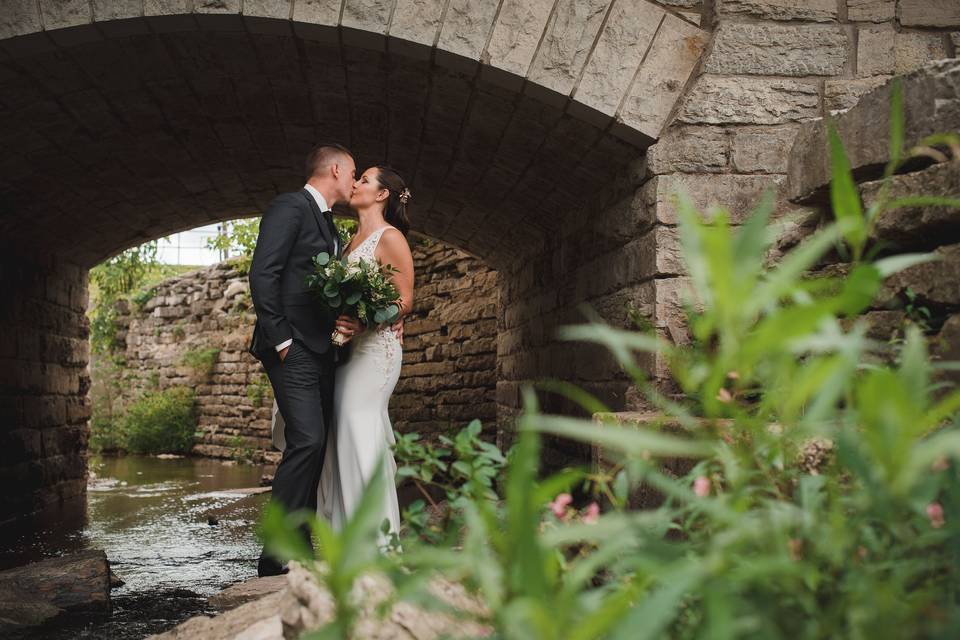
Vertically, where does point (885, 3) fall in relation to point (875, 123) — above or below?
above

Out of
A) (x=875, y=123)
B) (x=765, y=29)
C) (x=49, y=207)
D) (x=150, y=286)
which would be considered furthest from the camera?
(x=150, y=286)

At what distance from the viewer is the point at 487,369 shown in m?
7.82

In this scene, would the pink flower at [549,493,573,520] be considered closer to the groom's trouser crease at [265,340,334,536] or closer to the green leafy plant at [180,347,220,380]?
the groom's trouser crease at [265,340,334,536]

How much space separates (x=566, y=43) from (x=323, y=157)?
122 cm

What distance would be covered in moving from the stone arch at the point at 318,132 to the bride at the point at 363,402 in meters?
0.87

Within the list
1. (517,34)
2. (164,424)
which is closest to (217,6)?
(517,34)

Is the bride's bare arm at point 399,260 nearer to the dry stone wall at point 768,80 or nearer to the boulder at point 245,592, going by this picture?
the dry stone wall at point 768,80

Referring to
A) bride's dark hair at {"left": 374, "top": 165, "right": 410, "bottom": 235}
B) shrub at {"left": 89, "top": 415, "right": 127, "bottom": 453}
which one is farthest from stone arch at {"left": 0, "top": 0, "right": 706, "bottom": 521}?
shrub at {"left": 89, "top": 415, "right": 127, "bottom": 453}

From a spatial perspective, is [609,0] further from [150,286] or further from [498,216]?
[150,286]

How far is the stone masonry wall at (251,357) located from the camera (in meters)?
8.00

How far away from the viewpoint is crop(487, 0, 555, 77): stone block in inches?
134

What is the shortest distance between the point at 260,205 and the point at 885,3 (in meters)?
4.46

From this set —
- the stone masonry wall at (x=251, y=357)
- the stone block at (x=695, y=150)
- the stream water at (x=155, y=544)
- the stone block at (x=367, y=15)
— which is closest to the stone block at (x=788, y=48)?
the stone block at (x=695, y=150)

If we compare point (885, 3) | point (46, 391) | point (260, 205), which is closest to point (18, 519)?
point (46, 391)
